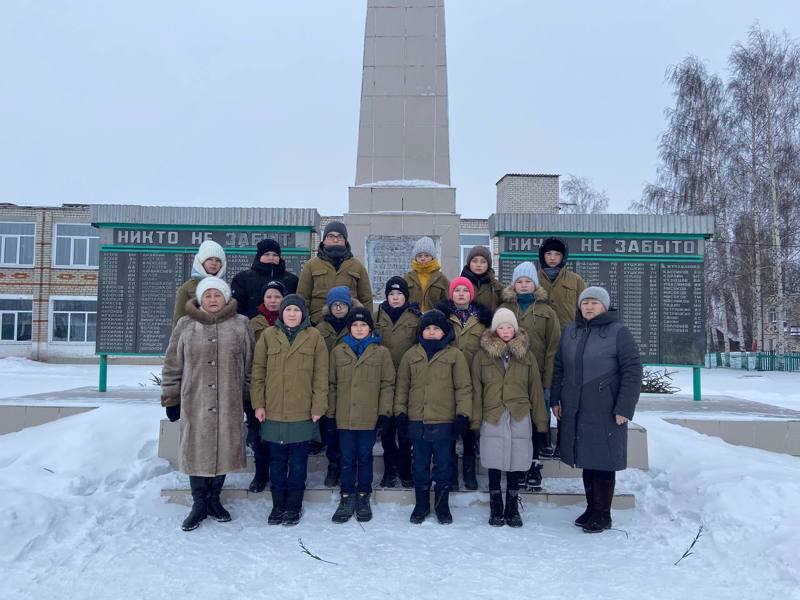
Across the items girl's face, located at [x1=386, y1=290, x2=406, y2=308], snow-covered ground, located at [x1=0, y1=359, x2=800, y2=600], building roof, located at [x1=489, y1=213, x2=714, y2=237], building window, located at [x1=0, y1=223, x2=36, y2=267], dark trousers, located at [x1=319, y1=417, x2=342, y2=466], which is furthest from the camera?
building window, located at [x1=0, y1=223, x2=36, y2=267]

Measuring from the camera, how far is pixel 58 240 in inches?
899

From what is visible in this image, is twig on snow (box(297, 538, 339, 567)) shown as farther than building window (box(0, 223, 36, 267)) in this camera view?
No

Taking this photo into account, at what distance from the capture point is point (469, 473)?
13.5ft

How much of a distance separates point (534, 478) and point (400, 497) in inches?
38.1

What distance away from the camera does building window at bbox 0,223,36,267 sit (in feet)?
74.5

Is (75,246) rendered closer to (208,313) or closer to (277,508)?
(208,313)

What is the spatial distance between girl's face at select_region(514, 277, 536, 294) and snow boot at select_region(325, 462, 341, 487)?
72.0 inches

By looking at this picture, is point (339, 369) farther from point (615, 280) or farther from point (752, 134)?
point (752, 134)

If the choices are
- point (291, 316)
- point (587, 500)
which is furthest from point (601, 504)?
point (291, 316)

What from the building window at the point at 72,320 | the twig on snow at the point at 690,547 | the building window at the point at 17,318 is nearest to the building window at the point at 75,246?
the building window at the point at 72,320

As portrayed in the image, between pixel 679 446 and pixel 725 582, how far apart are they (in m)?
1.93

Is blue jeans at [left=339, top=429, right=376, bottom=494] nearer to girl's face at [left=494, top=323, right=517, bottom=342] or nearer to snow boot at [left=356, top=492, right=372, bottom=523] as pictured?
snow boot at [left=356, top=492, right=372, bottom=523]

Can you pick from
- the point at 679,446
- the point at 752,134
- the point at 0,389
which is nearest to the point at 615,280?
the point at 679,446

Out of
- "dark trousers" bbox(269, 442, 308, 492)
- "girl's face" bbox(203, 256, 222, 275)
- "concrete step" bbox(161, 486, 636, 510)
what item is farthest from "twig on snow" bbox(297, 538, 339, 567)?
"girl's face" bbox(203, 256, 222, 275)
